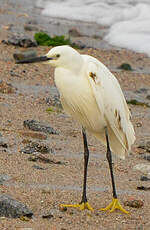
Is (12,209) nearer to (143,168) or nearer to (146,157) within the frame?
(143,168)

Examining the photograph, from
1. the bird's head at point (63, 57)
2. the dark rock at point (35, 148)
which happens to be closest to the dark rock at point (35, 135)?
the dark rock at point (35, 148)

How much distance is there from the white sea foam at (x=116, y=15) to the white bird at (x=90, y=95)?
31.8ft

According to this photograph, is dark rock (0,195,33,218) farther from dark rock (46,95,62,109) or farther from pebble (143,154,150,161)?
dark rock (46,95,62,109)

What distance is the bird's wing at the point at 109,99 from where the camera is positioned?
5.88 metres

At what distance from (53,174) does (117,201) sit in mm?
891

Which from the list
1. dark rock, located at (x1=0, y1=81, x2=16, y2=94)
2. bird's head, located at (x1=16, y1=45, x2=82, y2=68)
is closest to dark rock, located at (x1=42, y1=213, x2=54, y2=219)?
bird's head, located at (x1=16, y1=45, x2=82, y2=68)

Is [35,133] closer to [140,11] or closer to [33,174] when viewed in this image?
[33,174]

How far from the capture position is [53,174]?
674 centimetres

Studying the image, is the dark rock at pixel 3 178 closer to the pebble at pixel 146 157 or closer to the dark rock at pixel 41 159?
the dark rock at pixel 41 159

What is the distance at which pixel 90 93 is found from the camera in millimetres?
5891

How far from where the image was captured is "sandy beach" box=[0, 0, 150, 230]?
5758mm

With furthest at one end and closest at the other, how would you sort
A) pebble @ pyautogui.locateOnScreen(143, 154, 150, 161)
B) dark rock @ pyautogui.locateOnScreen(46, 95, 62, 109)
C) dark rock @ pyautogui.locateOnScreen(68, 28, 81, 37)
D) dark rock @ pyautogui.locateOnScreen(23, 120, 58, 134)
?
dark rock @ pyautogui.locateOnScreen(68, 28, 81, 37)
dark rock @ pyautogui.locateOnScreen(46, 95, 62, 109)
dark rock @ pyautogui.locateOnScreen(23, 120, 58, 134)
pebble @ pyautogui.locateOnScreen(143, 154, 150, 161)

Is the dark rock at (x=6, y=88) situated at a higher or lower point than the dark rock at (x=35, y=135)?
higher

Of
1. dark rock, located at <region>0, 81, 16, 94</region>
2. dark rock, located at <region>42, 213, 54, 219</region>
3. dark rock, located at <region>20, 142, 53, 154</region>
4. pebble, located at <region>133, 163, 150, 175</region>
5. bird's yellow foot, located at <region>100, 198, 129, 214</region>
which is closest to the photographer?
dark rock, located at <region>42, 213, 54, 219</region>
